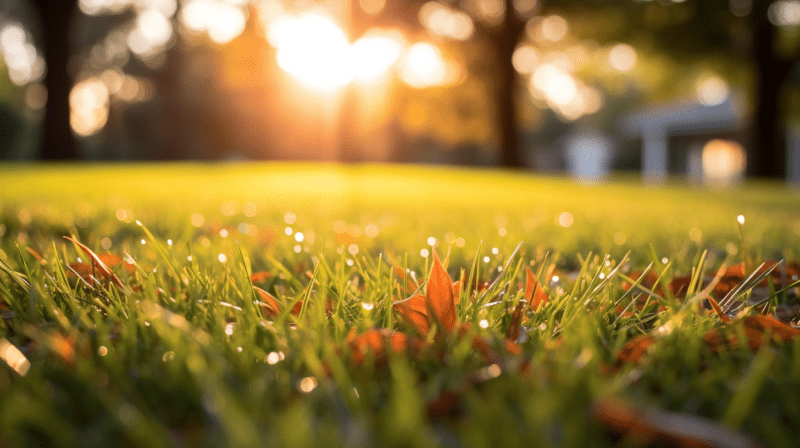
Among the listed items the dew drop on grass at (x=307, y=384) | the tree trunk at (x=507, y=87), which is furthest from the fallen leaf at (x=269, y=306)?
the tree trunk at (x=507, y=87)

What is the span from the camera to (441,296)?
100 cm

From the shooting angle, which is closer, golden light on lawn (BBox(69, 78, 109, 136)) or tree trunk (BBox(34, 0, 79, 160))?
tree trunk (BBox(34, 0, 79, 160))

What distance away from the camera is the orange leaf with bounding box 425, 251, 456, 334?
3.25ft

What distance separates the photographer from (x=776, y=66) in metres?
18.5

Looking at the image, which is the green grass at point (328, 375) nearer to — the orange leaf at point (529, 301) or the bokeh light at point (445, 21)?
the orange leaf at point (529, 301)

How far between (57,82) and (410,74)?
13133 mm

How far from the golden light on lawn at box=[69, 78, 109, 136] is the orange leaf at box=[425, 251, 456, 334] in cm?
4019

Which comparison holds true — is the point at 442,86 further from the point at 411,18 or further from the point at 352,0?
the point at 352,0

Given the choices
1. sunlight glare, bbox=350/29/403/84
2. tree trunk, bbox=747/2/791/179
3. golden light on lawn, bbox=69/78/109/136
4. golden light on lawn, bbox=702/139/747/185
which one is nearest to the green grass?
sunlight glare, bbox=350/29/403/84

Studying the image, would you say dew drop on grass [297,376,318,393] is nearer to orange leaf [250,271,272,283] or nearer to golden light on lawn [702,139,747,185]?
orange leaf [250,271,272,283]

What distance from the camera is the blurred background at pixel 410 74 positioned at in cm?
1816

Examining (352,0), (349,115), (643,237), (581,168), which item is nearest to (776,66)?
(352,0)

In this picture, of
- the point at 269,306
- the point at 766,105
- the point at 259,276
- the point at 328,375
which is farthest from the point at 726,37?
the point at 328,375

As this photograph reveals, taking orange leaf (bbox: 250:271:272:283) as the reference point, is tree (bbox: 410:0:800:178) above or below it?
above
